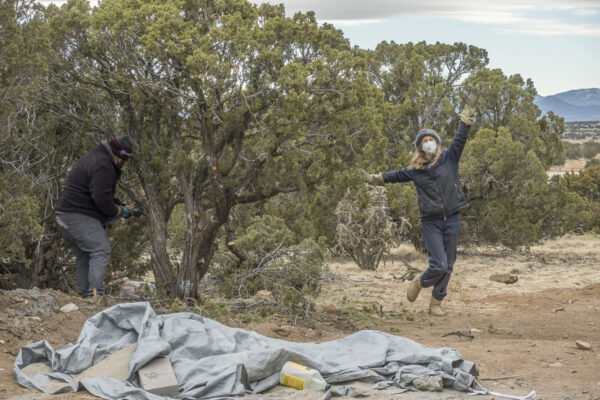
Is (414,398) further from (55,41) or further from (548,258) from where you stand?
(548,258)

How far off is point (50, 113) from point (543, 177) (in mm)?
10037

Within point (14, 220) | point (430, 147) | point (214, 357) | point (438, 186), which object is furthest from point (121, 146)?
point (438, 186)

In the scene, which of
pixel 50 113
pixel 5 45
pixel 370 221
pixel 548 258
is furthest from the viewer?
pixel 548 258

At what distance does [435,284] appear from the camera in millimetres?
7230

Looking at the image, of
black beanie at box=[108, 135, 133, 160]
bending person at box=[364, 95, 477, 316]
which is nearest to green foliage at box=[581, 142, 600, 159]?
bending person at box=[364, 95, 477, 316]

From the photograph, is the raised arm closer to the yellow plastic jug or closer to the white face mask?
the white face mask

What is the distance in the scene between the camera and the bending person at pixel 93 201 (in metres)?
6.66

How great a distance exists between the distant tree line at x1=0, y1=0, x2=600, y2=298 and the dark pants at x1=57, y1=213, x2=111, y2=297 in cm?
31

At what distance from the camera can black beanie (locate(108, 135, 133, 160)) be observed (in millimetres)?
6727

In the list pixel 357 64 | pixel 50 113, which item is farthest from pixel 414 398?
pixel 50 113

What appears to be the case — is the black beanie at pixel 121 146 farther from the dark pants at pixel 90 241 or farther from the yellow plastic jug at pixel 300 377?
the yellow plastic jug at pixel 300 377

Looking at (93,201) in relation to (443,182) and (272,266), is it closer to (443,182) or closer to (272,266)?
(272,266)

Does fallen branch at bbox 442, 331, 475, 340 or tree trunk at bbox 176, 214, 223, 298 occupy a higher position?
tree trunk at bbox 176, 214, 223, 298

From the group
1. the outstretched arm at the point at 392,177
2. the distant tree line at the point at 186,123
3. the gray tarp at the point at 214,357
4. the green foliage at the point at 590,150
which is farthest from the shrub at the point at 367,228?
the green foliage at the point at 590,150
